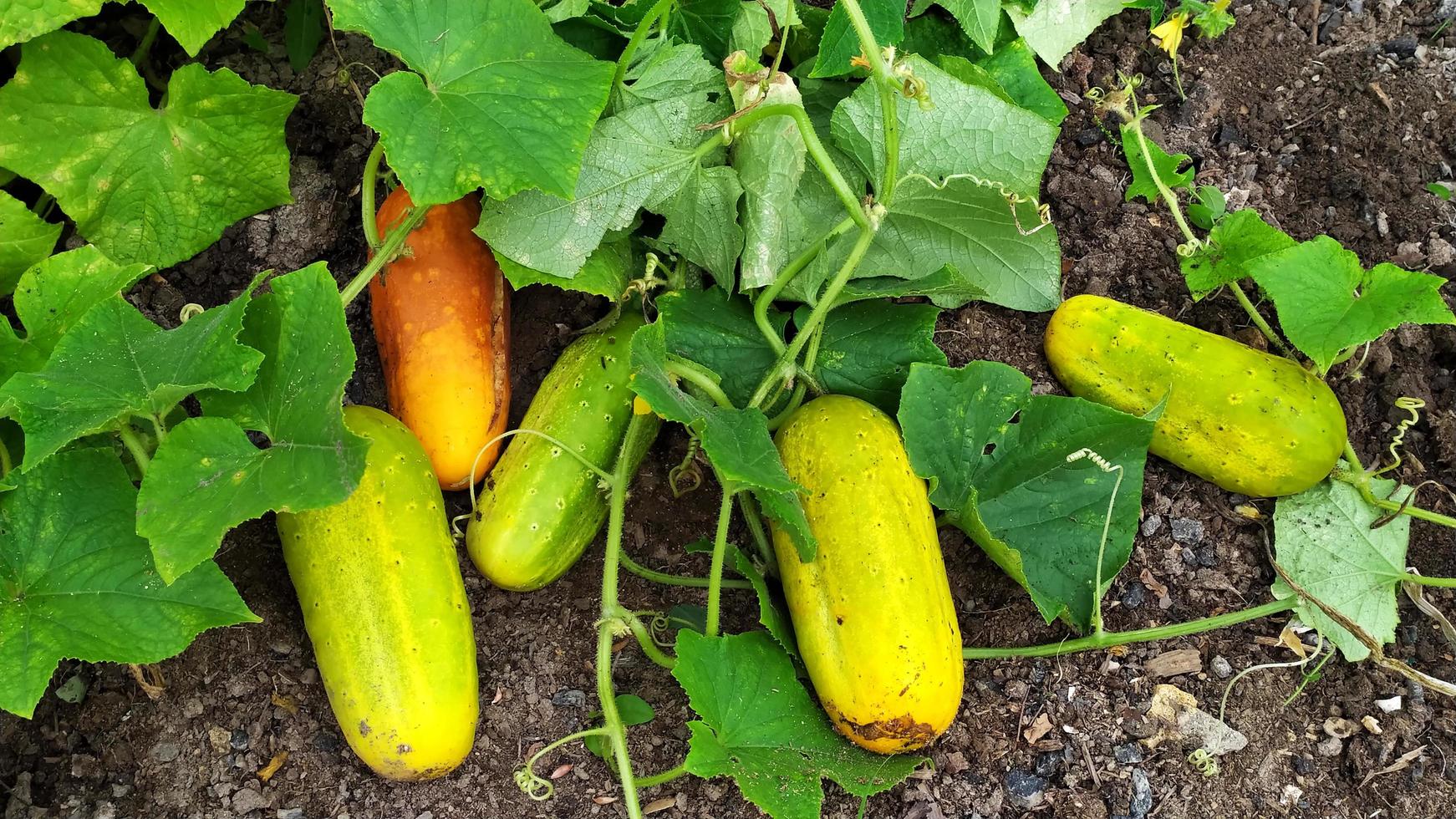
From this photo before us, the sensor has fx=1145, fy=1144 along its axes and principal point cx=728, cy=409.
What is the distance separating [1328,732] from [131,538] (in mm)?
1883

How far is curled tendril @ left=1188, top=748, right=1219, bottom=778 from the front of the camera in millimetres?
1859

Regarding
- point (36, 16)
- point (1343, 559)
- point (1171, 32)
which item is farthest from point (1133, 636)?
point (36, 16)

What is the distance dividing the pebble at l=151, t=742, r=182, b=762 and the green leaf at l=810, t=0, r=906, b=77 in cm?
150

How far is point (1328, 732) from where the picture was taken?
1.91 meters

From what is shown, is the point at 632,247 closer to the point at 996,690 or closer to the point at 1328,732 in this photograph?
the point at 996,690

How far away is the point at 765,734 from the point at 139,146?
1349 mm

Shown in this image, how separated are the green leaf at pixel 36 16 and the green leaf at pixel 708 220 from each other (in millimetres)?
880

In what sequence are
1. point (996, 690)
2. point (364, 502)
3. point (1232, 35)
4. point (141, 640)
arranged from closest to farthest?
point (141, 640)
point (364, 502)
point (996, 690)
point (1232, 35)

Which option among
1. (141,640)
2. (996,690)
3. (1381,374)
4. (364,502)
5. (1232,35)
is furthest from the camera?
(1232,35)

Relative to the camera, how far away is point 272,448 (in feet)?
4.93

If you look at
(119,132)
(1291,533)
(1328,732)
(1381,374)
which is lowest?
(1328,732)

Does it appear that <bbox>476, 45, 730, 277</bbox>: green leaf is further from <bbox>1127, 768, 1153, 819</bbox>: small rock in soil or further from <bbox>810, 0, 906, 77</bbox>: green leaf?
<bbox>1127, 768, 1153, 819</bbox>: small rock in soil

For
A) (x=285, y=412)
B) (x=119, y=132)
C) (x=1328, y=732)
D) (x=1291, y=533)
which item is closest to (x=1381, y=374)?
(x=1291, y=533)

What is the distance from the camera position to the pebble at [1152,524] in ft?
6.61
